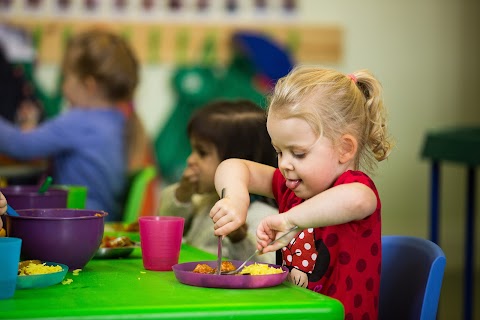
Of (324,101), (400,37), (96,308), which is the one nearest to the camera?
(96,308)

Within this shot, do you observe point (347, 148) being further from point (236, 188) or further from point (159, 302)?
point (159, 302)

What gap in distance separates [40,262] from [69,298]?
209mm

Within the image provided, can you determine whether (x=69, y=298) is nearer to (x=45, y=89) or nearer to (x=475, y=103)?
(x=45, y=89)

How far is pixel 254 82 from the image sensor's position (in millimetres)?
4203

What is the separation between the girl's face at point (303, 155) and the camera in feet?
4.42

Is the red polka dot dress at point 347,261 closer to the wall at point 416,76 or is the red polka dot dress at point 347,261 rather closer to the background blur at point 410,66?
the background blur at point 410,66

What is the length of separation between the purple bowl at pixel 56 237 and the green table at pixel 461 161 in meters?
2.15

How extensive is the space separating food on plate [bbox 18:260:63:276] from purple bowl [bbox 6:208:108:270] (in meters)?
0.04

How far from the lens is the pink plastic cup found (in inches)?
53.0

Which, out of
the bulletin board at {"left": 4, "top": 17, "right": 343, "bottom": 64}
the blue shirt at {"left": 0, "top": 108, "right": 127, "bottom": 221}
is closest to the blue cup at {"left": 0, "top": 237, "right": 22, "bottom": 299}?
the blue shirt at {"left": 0, "top": 108, "right": 127, "bottom": 221}

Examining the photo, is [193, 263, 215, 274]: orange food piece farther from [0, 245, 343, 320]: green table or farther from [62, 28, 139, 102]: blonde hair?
[62, 28, 139, 102]: blonde hair

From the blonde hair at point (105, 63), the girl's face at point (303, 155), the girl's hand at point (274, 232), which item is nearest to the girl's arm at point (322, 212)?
the girl's hand at point (274, 232)

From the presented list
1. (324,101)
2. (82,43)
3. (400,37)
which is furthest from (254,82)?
(324,101)

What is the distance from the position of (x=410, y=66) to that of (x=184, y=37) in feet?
3.99
